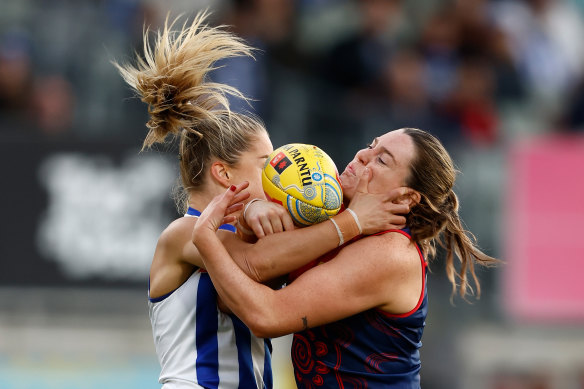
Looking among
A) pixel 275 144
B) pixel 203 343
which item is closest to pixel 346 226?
pixel 203 343

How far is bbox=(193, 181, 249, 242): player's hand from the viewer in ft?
13.1

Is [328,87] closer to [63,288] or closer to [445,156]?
[63,288]

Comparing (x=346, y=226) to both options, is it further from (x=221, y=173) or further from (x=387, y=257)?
(x=221, y=173)

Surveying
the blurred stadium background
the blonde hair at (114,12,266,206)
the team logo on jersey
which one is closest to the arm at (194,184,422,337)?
the team logo on jersey

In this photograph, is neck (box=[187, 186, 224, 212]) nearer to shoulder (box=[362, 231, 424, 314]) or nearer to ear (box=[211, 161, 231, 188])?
ear (box=[211, 161, 231, 188])

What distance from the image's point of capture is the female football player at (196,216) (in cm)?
436

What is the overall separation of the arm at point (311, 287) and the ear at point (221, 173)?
16.5 inches

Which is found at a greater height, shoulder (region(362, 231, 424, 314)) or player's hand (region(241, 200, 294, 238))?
player's hand (region(241, 200, 294, 238))

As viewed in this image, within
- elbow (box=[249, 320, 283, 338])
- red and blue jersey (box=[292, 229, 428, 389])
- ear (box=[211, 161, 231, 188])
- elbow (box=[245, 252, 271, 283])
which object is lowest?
red and blue jersey (box=[292, 229, 428, 389])

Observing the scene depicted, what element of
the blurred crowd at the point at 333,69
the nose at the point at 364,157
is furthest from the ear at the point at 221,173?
the blurred crowd at the point at 333,69

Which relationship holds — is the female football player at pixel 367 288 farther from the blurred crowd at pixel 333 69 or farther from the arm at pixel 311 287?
the blurred crowd at pixel 333 69

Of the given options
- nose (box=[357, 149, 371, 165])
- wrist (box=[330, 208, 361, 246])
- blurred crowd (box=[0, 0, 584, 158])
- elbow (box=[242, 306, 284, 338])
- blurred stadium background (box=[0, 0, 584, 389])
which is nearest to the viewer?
elbow (box=[242, 306, 284, 338])

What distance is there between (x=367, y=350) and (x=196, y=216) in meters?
1.02

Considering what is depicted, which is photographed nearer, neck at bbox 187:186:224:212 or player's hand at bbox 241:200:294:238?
player's hand at bbox 241:200:294:238
